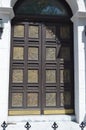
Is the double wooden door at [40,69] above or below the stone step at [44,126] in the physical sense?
above

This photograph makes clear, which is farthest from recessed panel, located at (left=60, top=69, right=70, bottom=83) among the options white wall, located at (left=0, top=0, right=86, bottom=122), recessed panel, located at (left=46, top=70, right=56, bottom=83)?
white wall, located at (left=0, top=0, right=86, bottom=122)

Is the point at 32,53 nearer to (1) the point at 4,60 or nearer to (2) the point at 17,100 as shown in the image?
(1) the point at 4,60

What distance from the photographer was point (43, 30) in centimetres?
891

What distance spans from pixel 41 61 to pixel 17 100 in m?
1.34

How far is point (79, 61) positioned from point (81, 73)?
0.35 m

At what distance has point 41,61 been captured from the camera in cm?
876

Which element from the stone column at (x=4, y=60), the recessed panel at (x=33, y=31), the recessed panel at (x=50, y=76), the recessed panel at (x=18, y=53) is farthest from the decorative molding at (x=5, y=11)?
the recessed panel at (x=50, y=76)

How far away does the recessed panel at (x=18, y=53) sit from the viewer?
870 cm

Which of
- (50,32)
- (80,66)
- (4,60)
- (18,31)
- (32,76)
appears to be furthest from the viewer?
(50,32)

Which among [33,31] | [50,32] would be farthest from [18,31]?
[50,32]

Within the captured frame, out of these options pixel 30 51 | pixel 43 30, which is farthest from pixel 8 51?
pixel 43 30

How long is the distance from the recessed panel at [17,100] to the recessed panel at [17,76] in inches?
15.9

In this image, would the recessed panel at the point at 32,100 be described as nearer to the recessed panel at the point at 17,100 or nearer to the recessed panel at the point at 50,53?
the recessed panel at the point at 17,100

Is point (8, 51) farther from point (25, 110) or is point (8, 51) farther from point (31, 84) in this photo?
point (25, 110)
